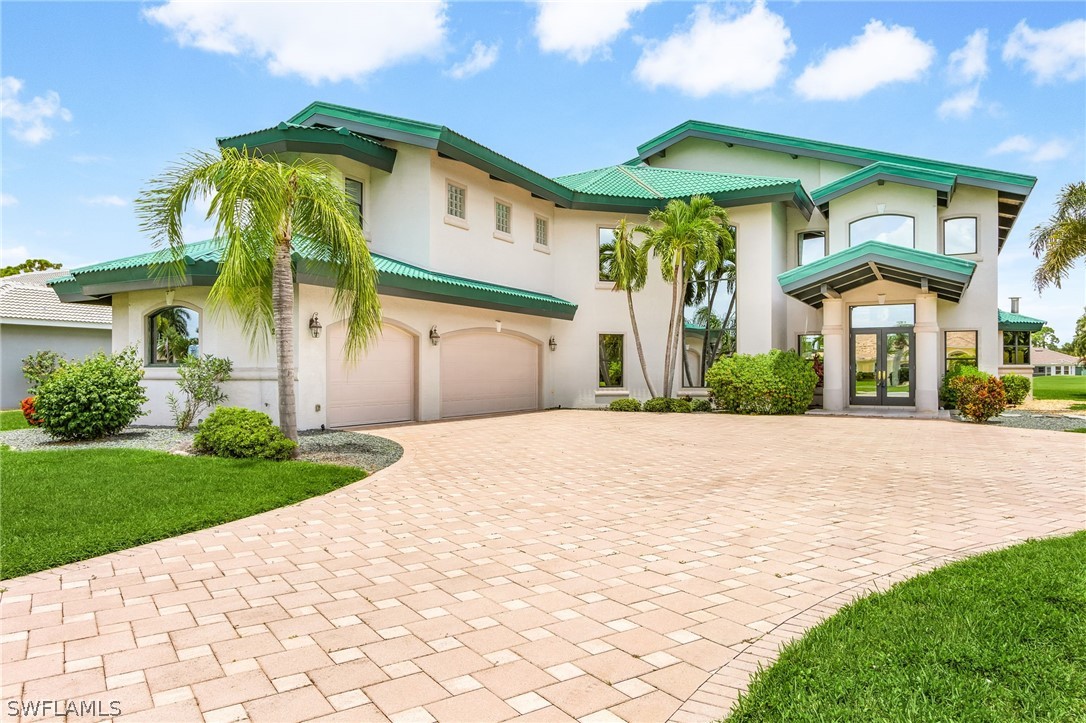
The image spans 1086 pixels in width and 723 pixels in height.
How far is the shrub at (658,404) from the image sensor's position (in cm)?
1886

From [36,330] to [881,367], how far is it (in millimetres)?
28431

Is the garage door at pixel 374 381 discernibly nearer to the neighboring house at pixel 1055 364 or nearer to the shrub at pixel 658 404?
the shrub at pixel 658 404

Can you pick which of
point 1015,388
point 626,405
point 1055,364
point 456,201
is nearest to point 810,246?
point 1015,388

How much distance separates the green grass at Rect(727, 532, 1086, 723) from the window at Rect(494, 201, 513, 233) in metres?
16.2

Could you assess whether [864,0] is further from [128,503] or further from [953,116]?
[128,503]

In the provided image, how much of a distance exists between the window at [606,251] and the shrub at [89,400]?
13.8 metres

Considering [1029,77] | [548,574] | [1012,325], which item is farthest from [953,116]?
[548,574]

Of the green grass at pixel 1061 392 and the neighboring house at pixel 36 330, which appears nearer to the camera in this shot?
the neighboring house at pixel 36 330

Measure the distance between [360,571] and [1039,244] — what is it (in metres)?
27.8

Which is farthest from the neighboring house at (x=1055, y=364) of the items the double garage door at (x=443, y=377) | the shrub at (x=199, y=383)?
the shrub at (x=199, y=383)

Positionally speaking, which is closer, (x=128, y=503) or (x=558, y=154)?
(x=128, y=503)

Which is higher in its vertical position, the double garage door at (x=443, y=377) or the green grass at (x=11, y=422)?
the double garage door at (x=443, y=377)

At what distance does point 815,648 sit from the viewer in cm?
327

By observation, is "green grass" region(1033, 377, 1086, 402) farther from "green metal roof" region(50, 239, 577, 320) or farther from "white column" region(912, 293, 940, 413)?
"green metal roof" region(50, 239, 577, 320)
